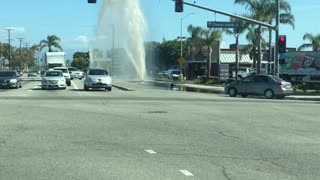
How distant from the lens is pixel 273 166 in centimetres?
915

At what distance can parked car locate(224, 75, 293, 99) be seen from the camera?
3431 cm

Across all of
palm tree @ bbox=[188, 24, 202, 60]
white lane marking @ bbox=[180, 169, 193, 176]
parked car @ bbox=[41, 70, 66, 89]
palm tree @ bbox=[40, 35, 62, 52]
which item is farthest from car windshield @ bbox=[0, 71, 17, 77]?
palm tree @ bbox=[40, 35, 62, 52]

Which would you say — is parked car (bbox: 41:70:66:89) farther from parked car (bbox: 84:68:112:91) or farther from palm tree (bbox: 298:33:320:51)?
palm tree (bbox: 298:33:320:51)

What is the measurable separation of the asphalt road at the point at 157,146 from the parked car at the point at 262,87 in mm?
15580

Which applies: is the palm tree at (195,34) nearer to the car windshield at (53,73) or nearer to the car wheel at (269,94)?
the car windshield at (53,73)

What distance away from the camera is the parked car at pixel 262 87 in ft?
113

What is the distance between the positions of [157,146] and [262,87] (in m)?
24.8

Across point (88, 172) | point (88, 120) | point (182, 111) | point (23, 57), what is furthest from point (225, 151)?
point (23, 57)

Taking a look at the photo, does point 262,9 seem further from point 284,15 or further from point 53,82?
point 53,82

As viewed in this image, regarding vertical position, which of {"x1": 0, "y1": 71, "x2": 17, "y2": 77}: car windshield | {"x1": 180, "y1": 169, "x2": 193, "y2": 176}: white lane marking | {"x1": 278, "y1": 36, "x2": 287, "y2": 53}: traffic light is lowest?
{"x1": 180, "y1": 169, "x2": 193, "y2": 176}: white lane marking

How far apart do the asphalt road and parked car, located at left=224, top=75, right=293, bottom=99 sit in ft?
51.1

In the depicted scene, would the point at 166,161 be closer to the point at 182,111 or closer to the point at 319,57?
the point at 182,111

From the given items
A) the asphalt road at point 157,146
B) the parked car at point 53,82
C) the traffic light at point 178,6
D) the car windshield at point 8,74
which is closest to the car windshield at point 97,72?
the parked car at point 53,82

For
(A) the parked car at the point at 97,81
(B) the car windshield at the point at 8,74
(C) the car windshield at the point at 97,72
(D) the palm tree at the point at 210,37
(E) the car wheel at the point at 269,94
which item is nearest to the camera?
(E) the car wheel at the point at 269,94
